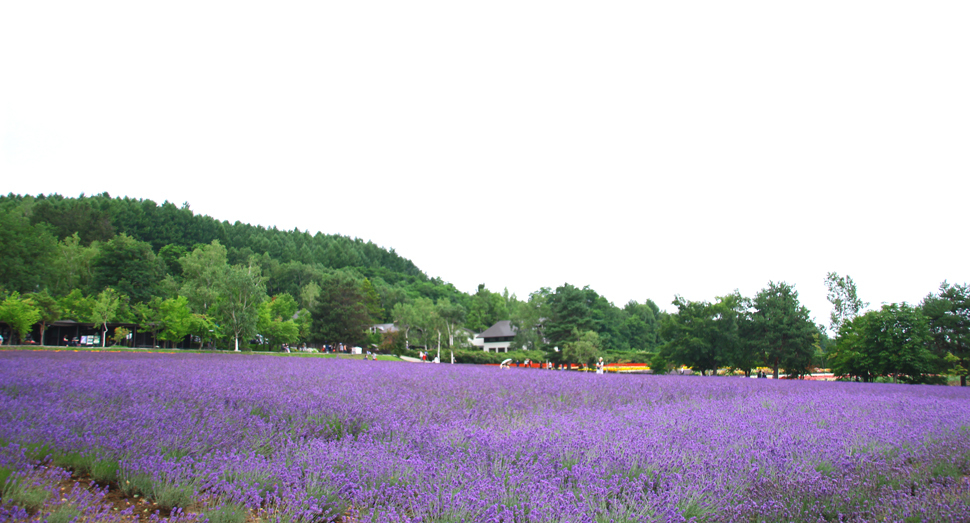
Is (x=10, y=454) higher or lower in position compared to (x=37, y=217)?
lower

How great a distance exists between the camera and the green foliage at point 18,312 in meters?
29.0

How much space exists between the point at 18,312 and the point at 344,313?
2792cm

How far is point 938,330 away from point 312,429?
31.1 m

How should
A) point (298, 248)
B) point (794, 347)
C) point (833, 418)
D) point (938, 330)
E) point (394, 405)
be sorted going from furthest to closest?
point (298, 248) < point (794, 347) < point (938, 330) < point (833, 418) < point (394, 405)

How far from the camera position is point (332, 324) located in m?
53.8

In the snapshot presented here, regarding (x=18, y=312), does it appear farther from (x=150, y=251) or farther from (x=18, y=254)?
(x=150, y=251)

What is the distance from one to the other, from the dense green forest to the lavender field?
2336 centimetres

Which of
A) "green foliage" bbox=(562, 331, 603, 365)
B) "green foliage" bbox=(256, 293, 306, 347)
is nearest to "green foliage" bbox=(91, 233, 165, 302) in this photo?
"green foliage" bbox=(256, 293, 306, 347)

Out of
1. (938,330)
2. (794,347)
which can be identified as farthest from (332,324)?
(938,330)

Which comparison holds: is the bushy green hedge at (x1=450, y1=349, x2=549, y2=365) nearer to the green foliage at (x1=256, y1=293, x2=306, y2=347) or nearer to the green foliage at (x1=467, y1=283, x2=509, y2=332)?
the green foliage at (x1=256, y1=293, x2=306, y2=347)

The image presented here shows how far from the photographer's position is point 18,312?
29.2m

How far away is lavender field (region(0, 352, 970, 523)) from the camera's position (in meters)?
3.13

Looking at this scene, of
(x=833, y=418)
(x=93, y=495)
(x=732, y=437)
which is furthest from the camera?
(x=833, y=418)

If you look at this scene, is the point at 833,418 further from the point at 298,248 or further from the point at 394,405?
the point at 298,248
